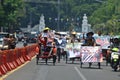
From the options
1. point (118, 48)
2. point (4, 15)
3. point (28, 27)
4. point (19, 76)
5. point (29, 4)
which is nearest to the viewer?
point (19, 76)

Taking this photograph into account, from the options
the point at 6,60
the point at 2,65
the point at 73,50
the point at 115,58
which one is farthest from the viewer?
the point at 73,50

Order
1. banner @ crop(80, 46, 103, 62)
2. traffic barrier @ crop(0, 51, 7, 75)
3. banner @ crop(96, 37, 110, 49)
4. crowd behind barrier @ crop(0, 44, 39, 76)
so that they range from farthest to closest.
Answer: banner @ crop(96, 37, 110, 49)
banner @ crop(80, 46, 103, 62)
crowd behind barrier @ crop(0, 44, 39, 76)
traffic barrier @ crop(0, 51, 7, 75)

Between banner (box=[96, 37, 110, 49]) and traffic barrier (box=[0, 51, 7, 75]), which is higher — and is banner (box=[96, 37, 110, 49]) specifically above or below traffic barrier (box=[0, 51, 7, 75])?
above

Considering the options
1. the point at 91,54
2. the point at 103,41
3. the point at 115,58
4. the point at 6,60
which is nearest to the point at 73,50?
the point at 91,54

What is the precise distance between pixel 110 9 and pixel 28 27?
→ 51625 mm

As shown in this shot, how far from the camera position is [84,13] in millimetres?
188250

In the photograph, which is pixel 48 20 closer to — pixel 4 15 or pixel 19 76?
pixel 4 15

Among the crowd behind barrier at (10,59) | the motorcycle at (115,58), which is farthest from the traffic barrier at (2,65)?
the motorcycle at (115,58)

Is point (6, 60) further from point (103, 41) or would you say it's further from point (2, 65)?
point (103, 41)

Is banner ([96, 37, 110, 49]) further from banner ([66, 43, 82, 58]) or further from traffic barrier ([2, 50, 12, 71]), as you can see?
traffic barrier ([2, 50, 12, 71])

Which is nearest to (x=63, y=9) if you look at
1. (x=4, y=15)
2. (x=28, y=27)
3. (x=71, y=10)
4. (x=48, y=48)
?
(x=71, y=10)

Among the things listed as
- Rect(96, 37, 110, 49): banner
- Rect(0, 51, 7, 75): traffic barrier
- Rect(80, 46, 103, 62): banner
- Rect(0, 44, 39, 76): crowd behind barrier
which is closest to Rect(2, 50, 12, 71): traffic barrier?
Rect(0, 44, 39, 76): crowd behind barrier

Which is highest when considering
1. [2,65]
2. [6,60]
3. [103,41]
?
[103,41]

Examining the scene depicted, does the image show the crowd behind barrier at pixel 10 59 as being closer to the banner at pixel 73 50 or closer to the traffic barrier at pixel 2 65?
the traffic barrier at pixel 2 65
